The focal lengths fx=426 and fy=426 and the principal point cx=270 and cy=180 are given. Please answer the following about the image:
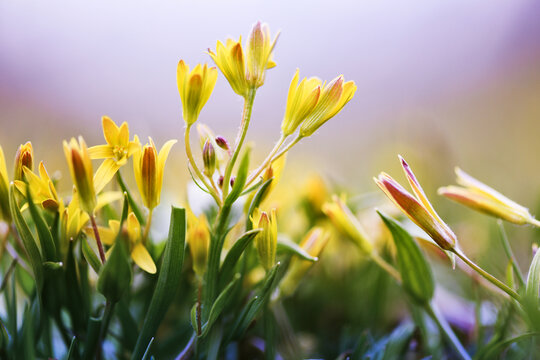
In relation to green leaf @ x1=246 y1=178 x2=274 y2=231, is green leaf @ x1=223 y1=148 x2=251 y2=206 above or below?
above

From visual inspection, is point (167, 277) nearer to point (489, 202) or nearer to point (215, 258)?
point (215, 258)

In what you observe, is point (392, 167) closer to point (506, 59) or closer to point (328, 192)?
point (328, 192)

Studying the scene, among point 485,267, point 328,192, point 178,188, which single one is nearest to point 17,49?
point 178,188

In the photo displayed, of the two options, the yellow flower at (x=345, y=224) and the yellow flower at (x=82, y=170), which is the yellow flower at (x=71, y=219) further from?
the yellow flower at (x=345, y=224)

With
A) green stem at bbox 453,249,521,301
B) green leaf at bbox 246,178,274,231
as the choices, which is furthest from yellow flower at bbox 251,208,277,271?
green stem at bbox 453,249,521,301

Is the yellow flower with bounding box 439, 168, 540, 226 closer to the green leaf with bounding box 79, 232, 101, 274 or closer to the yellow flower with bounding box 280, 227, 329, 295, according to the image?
the yellow flower with bounding box 280, 227, 329, 295

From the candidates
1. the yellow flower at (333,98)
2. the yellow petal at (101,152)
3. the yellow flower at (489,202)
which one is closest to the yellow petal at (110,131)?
the yellow petal at (101,152)

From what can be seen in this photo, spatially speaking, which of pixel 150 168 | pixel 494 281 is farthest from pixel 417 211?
pixel 150 168
